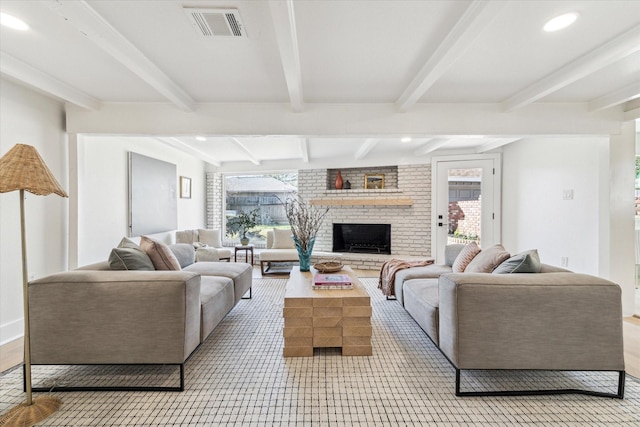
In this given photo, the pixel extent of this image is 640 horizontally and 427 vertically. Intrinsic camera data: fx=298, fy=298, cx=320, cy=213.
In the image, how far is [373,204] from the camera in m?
5.54

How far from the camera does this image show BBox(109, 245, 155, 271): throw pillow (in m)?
2.08

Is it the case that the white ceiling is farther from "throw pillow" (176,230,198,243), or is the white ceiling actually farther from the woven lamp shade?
"throw pillow" (176,230,198,243)

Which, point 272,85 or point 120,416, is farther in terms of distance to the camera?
point 272,85

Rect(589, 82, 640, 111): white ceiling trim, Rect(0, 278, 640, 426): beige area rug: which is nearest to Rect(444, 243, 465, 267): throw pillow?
Rect(0, 278, 640, 426): beige area rug

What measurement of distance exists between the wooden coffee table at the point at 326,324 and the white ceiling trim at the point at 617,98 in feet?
9.49

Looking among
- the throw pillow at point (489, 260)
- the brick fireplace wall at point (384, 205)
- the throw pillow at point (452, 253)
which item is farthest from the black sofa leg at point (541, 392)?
the brick fireplace wall at point (384, 205)

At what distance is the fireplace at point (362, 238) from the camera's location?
18.6ft

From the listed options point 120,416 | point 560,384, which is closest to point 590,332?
point 560,384

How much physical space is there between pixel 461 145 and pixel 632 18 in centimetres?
326

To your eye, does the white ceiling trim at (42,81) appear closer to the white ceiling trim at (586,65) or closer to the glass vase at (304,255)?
the glass vase at (304,255)

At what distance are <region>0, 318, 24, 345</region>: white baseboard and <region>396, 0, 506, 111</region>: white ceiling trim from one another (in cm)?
393

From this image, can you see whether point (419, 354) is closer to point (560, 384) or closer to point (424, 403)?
point (424, 403)

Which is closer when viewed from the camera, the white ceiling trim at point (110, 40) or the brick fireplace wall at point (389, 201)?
the white ceiling trim at point (110, 40)

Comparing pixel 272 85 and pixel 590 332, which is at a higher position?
pixel 272 85
